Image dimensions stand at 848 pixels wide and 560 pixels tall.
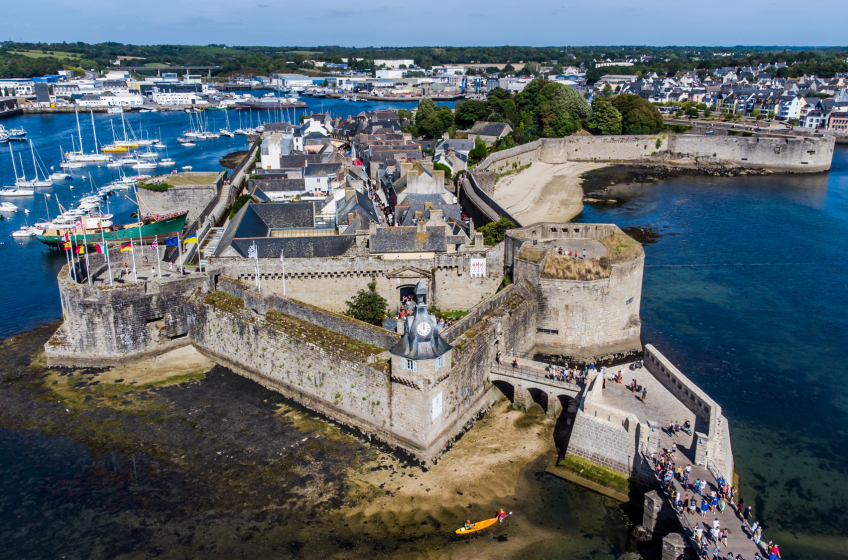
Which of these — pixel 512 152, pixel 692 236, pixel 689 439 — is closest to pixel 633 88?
pixel 512 152

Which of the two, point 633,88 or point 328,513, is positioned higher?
point 633,88

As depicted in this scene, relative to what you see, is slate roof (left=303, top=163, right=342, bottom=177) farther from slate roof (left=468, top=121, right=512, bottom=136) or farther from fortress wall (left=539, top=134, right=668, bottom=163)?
fortress wall (left=539, top=134, right=668, bottom=163)

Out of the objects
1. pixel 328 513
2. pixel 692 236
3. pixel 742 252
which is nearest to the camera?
pixel 328 513

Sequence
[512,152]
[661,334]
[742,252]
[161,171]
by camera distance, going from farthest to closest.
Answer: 1. [161,171]
2. [512,152]
3. [742,252]
4. [661,334]

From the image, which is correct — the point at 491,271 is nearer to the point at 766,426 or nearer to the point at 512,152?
the point at 766,426

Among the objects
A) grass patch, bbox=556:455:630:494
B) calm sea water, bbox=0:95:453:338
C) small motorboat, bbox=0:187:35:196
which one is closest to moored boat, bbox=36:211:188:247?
calm sea water, bbox=0:95:453:338

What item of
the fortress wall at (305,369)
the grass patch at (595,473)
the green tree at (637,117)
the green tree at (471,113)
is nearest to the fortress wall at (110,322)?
the fortress wall at (305,369)
